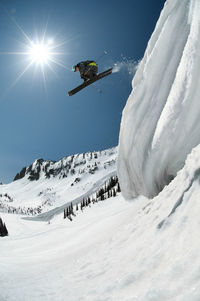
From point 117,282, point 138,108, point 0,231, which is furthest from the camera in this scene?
point 0,231

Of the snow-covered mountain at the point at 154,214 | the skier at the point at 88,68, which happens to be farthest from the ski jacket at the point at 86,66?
the snow-covered mountain at the point at 154,214

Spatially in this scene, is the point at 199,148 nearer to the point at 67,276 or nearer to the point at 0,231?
the point at 67,276

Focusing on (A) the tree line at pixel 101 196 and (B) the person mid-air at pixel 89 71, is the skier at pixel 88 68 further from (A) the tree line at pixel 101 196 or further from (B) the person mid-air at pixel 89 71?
(A) the tree line at pixel 101 196

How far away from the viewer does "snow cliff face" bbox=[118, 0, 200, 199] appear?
4617 mm

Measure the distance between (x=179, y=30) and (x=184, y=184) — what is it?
6.05 metres

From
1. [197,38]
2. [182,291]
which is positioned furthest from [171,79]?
[182,291]

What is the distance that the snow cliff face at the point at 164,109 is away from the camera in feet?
15.1

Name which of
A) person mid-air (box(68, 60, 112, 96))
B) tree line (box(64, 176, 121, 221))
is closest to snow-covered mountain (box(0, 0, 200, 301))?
person mid-air (box(68, 60, 112, 96))

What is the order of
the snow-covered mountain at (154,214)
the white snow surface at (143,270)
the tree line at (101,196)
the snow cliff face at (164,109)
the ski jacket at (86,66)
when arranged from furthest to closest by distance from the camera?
the tree line at (101,196)
the ski jacket at (86,66)
the snow cliff face at (164,109)
the snow-covered mountain at (154,214)
the white snow surface at (143,270)

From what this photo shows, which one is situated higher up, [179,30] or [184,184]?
[179,30]

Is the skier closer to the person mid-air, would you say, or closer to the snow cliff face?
the person mid-air

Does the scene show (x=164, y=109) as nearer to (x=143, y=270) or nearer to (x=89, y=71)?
(x=143, y=270)

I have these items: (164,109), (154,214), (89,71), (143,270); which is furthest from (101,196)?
(143,270)

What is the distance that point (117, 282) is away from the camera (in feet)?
7.73
